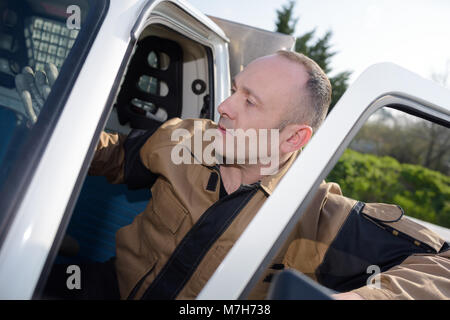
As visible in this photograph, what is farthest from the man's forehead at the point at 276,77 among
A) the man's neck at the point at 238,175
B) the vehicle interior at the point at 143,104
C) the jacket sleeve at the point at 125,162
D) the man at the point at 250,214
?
the vehicle interior at the point at 143,104

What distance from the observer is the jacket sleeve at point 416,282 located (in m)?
0.98

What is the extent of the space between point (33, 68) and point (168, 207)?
744 mm

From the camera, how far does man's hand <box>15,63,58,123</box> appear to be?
1.04 meters

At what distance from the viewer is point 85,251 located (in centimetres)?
211

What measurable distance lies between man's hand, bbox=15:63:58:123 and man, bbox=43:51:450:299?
1.51ft

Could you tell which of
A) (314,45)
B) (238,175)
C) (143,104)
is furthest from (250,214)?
(314,45)

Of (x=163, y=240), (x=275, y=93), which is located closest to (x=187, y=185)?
(x=163, y=240)

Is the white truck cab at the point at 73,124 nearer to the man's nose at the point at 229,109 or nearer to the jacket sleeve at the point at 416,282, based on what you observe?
the jacket sleeve at the point at 416,282

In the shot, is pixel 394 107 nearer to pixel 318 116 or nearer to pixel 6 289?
pixel 318 116

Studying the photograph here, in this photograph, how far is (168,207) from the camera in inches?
60.0

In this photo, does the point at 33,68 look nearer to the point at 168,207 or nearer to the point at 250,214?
the point at 168,207

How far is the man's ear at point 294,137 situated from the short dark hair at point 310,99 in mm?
28

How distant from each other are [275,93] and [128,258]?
0.95 m

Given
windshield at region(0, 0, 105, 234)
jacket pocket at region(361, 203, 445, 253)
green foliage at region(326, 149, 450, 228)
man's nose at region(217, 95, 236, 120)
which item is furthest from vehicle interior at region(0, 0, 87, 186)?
green foliage at region(326, 149, 450, 228)
